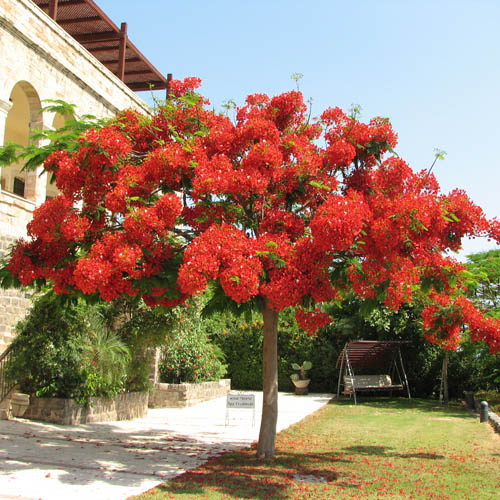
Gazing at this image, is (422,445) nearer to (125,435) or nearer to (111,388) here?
(125,435)

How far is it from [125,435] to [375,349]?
33.2 ft

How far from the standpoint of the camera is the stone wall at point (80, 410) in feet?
36.6

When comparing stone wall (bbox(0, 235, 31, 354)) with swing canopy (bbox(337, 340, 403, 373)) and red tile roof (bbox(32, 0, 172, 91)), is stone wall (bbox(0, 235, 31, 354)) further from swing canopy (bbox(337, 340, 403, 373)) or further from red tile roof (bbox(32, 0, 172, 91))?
swing canopy (bbox(337, 340, 403, 373))

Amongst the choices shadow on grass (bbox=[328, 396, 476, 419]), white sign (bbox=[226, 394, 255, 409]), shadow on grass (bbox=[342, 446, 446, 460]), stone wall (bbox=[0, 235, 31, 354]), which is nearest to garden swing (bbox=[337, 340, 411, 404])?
shadow on grass (bbox=[328, 396, 476, 419])

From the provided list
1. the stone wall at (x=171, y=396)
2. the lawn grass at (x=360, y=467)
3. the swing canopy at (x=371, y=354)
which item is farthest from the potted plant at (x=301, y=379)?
the lawn grass at (x=360, y=467)

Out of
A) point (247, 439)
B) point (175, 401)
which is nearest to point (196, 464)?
point (247, 439)

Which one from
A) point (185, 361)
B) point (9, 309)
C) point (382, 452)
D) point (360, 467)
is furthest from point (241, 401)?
point (185, 361)

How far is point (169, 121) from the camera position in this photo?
8.14 metres

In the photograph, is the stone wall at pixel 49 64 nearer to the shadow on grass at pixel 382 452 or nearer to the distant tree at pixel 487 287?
the shadow on grass at pixel 382 452

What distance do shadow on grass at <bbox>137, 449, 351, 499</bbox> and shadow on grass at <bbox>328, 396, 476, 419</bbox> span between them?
793 cm

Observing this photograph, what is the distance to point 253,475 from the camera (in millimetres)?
7332

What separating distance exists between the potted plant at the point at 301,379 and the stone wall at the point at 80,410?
851 cm

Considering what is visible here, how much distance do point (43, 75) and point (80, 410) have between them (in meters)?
8.26

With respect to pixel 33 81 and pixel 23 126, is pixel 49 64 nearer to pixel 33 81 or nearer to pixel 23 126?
pixel 33 81
